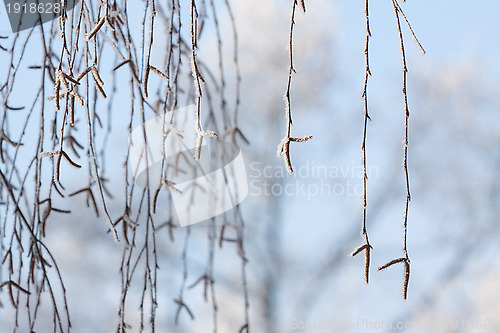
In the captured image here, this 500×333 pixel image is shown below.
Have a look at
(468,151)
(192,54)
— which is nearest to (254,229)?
(468,151)

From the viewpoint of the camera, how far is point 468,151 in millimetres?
4883

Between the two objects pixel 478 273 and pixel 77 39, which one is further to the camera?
pixel 478 273

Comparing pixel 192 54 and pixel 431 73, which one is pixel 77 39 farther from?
pixel 431 73

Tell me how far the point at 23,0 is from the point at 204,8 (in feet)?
0.76

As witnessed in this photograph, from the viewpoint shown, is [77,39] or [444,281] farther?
[444,281]

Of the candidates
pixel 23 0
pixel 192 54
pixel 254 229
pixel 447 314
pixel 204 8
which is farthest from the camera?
pixel 254 229

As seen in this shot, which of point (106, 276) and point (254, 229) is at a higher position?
point (254, 229)

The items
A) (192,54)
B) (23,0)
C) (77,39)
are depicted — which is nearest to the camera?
(192,54)

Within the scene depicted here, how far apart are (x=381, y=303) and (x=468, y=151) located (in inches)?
51.0

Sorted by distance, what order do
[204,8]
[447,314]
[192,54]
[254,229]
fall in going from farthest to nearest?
1. [254,229]
2. [447,314]
3. [204,8]
4. [192,54]

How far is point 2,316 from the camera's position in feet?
16.2

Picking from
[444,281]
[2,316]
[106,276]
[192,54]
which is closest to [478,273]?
[444,281]

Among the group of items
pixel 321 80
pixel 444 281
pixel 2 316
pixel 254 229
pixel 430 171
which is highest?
pixel 321 80

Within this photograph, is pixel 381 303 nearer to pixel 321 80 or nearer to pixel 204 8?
pixel 321 80
